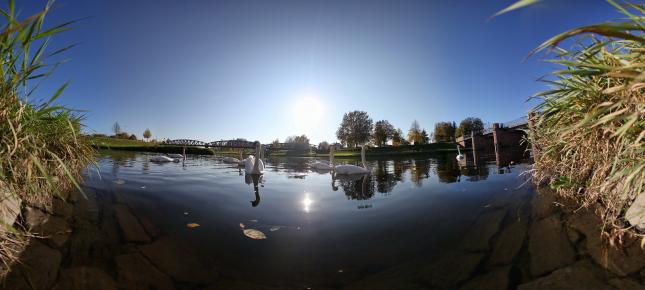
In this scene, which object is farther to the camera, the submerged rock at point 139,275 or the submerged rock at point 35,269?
the submerged rock at point 139,275

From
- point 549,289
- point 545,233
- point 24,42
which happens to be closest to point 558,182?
point 545,233

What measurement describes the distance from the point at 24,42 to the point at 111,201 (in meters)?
3.72

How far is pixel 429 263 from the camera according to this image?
8.77 feet

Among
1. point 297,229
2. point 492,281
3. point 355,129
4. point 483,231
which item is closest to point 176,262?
point 297,229

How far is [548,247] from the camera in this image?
8.95 feet

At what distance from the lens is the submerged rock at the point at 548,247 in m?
2.36

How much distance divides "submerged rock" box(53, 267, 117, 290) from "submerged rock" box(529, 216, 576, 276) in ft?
12.9

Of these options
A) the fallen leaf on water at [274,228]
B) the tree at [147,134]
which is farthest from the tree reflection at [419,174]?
the tree at [147,134]

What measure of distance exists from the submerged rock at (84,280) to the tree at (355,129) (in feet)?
233

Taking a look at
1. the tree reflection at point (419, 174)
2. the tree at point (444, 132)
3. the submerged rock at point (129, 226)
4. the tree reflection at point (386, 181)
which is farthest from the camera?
the tree at point (444, 132)

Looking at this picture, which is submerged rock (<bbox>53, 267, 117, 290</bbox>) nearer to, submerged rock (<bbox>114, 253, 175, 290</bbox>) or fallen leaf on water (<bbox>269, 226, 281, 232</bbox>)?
submerged rock (<bbox>114, 253, 175, 290</bbox>)

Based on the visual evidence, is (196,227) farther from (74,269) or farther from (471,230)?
(471,230)

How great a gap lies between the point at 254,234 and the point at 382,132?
71.8 m

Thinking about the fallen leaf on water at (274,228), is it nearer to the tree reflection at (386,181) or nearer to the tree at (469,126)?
the tree reflection at (386,181)
